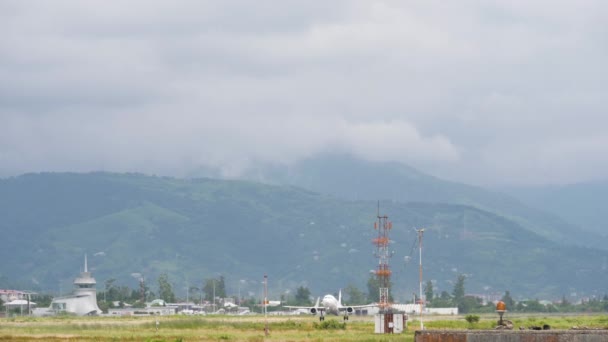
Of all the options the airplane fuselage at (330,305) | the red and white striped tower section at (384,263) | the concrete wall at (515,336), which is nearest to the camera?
the concrete wall at (515,336)

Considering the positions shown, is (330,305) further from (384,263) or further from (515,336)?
(515,336)

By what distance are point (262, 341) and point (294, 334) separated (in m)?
16.3

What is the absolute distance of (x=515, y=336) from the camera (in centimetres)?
6450

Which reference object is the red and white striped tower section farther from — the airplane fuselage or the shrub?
the airplane fuselage

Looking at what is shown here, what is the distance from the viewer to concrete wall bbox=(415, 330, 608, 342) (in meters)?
63.6

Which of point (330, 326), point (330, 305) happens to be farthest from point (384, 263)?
point (330, 305)

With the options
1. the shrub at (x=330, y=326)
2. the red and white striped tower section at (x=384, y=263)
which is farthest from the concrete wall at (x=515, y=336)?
the shrub at (x=330, y=326)

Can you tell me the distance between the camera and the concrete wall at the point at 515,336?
63.6 m

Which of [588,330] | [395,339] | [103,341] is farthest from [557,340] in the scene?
[103,341]

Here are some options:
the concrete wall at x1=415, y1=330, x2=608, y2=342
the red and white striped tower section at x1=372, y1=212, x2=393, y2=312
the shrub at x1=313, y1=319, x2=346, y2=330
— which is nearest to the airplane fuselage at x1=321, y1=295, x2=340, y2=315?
the shrub at x1=313, y1=319, x2=346, y2=330

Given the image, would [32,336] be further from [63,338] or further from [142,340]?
[142,340]

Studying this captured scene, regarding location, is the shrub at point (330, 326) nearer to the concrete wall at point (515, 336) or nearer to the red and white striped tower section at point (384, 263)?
the red and white striped tower section at point (384, 263)

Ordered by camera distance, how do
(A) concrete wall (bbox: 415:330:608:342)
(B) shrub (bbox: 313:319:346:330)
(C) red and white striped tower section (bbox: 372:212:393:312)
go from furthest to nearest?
(B) shrub (bbox: 313:319:346:330) → (C) red and white striped tower section (bbox: 372:212:393:312) → (A) concrete wall (bbox: 415:330:608:342)

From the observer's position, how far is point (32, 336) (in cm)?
11431
